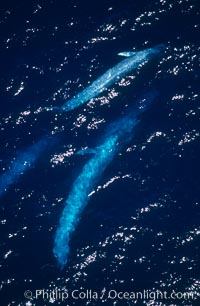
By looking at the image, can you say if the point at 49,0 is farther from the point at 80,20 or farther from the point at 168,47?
the point at 168,47

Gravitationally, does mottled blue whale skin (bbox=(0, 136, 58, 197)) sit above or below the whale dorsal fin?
below

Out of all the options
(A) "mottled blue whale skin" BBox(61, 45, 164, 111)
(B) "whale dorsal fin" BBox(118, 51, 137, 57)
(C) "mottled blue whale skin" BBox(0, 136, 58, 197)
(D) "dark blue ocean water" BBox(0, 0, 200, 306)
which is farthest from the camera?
(B) "whale dorsal fin" BBox(118, 51, 137, 57)

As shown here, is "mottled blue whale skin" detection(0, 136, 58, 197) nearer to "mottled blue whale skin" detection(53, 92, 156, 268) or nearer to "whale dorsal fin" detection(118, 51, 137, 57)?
"mottled blue whale skin" detection(53, 92, 156, 268)

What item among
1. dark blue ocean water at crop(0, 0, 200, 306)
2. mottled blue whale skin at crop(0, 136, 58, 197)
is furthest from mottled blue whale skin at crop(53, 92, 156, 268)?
mottled blue whale skin at crop(0, 136, 58, 197)

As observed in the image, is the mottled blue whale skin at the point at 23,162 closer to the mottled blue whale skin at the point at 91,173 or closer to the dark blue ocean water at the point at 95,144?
the dark blue ocean water at the point at 95,144

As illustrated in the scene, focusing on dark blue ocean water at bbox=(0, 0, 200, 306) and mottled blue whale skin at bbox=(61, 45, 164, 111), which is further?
mottled blue whale skin at bbox=(61, 45, 164, 111)

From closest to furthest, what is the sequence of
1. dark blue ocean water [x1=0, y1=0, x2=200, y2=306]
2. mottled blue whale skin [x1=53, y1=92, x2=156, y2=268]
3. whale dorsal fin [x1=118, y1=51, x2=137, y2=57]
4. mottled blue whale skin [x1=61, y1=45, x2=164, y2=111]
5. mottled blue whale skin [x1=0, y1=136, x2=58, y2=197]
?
dark blue ocean water [x1=0, y1=0, x2=200, y2=306]
mottled blue whale skin [x1=53, y1=92, x2=156, y2=268]
mottled blue whale skin [x1=0, y1=136, x2=58, y2=197]
mottled blue whale skin [x1=61, y1=45, x2=164, y2=111]
whale dorsal fin [x1=118, y1=51, x2=137, y2=57]

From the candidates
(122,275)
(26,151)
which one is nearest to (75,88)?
(26,151)

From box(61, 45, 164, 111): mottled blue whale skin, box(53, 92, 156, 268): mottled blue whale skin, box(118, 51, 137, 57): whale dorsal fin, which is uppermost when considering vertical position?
box(118, 51, 137, 57): whale dorsal fin
